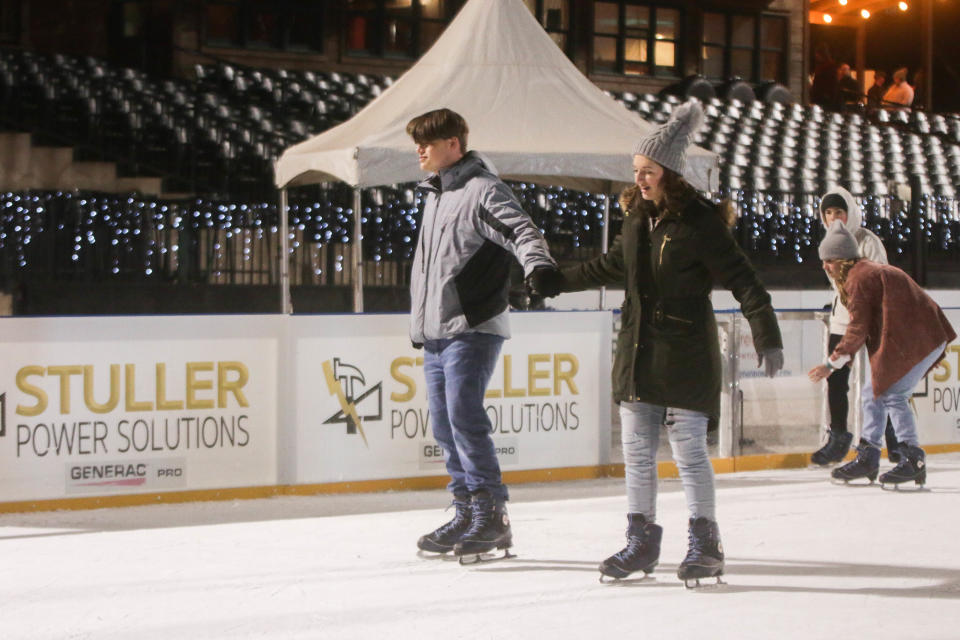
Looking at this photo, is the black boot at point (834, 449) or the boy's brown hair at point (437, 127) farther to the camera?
the black boot at point (834, 449)

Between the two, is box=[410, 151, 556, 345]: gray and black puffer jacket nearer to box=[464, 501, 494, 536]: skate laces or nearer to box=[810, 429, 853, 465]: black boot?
box=[464, 501, 494, 536]: skate laces

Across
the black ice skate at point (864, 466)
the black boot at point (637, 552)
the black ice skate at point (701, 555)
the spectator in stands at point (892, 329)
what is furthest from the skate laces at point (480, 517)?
the black ice skate at point (864, 466)

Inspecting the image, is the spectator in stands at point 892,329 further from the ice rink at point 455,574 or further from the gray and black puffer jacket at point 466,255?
the gray and black puffer jacket at point 466,255

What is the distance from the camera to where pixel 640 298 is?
4902 millimetres

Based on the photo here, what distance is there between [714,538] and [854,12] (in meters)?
34.0

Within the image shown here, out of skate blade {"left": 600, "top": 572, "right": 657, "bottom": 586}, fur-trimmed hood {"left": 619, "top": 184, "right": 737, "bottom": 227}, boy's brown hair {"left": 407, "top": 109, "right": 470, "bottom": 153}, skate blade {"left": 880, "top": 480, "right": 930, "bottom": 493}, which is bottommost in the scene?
skate blade {"left": 600, "top": 572, "right": 657, "bottom": 586}

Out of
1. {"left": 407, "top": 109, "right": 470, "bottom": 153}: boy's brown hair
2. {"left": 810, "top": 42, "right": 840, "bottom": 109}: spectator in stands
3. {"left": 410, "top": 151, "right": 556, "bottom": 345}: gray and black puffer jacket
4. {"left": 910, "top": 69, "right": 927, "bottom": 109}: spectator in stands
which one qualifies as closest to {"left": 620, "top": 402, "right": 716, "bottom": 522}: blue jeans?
{"left": 410, "top": 151, "right": 556, "bottom": 345}: gray and black puffer jacket

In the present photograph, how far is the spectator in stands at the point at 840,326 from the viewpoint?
327 inches

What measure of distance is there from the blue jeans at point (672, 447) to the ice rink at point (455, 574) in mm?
316

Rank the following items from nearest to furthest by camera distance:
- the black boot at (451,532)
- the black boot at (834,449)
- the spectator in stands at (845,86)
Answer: the black boot at (451,532) < the black boot at (834,449) < the spectator in stands at (845,86)

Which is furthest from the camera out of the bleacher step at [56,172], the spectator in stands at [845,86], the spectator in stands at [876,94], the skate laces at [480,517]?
the spectator in stands at [876,94]

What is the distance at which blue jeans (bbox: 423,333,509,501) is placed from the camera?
210 inches

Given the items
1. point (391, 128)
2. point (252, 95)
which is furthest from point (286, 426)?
point (252, 95)

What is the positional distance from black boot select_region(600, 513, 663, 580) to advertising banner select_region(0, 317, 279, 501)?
2928mm
